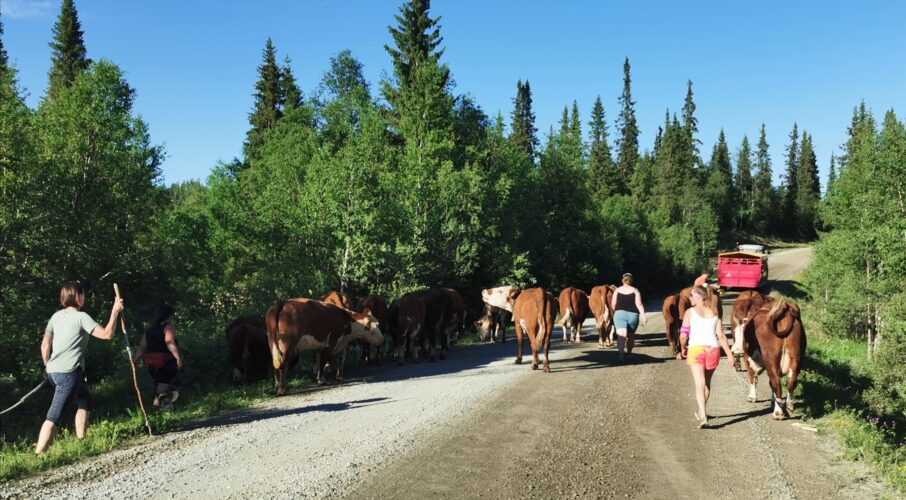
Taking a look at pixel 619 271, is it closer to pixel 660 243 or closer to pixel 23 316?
pixel 660 243

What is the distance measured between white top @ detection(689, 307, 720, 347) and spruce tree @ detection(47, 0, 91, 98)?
46.4 m

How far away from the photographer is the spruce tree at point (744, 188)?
367 feet

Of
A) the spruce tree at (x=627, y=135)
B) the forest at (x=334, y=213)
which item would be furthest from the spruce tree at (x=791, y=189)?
the forest at (x=334, y=213)

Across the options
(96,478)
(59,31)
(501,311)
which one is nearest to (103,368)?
(96,478)

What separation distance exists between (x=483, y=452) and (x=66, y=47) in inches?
1908

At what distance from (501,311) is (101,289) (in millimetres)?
13808

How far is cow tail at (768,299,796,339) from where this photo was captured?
8.56m

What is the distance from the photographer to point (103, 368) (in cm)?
1541

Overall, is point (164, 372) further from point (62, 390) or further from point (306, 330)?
point (306, 330)

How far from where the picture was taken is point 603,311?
1742 centimetres

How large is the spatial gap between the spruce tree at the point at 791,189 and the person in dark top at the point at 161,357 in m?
127

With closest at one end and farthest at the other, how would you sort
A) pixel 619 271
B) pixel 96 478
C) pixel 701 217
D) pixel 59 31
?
pixel 96 478 < pixel 59 31 < pixel 619 271 < pixel 701 217

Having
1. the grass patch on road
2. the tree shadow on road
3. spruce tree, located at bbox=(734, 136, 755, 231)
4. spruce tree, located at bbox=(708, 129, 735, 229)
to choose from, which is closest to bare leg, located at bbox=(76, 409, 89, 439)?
the tree shadow on road

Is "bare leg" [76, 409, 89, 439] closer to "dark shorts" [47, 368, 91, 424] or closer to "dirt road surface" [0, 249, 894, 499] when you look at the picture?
"dark shorts" [47, 368, 91, 424]
